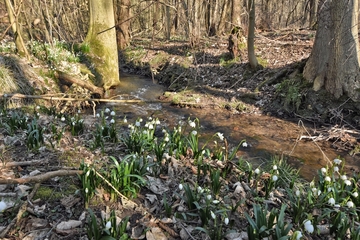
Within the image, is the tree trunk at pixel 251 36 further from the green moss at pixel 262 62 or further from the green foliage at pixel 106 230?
the green foliage at pixel 106 230

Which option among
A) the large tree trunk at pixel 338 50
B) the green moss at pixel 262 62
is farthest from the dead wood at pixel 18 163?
the green moss at pixel 262 62

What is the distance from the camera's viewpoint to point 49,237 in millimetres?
2342

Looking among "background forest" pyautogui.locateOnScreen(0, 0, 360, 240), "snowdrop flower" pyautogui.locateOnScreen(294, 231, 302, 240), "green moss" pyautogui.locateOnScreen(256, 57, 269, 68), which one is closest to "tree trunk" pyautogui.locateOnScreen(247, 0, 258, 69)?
"background forest" pyautogui.locateOnScreen(0, 0, 360, 240)

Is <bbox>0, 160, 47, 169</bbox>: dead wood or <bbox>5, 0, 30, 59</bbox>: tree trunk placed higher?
<bbox>5, 0, 30, 59</bbox>: tree trunk

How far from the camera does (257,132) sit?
6.64 metres

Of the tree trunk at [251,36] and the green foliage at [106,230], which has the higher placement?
the tree trunk at [251,36]

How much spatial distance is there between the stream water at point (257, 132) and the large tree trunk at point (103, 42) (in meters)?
Answer: 0.61

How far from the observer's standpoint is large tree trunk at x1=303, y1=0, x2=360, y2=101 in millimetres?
6352

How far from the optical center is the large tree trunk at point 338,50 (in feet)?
20.8

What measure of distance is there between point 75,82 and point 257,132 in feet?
15.6

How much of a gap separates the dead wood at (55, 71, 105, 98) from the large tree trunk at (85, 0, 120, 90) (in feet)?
4.21

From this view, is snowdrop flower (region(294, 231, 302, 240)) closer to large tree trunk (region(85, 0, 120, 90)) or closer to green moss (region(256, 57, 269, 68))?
large tree trunk (region(85, 0, 120, 90))

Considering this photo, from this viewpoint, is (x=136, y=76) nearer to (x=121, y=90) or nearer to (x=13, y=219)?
(x=121, y=90)

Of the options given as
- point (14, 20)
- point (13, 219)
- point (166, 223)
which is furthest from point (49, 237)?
point (14, 20)
